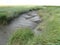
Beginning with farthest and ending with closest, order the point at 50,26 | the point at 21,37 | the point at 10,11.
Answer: the point at 10,11 → the point at 50,26 → the point at 21,37

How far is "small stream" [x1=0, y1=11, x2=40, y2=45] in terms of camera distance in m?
1.38

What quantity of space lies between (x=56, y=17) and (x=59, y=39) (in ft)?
1.07

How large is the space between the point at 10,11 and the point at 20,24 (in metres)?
0.19

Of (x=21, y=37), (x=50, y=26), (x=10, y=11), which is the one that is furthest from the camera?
(x=10, y=11)

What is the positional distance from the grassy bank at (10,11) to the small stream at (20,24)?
0.14 ft

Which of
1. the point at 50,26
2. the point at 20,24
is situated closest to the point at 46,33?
the point at 50,26

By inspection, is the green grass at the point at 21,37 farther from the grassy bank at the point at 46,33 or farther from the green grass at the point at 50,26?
the green grass at the point at 50,26

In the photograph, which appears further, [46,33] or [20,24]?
[20,24]

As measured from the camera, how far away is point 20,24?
1.47 meters

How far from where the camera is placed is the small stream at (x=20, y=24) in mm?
1375

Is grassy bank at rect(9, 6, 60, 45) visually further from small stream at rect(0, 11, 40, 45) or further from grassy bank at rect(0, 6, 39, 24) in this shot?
grassy bank at rect(0, 6, 39, 24)

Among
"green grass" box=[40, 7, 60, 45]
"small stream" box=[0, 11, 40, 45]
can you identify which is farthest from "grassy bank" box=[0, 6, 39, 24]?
"green grass" box=[40, 7, 60, 45]

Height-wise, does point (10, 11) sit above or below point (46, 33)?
above

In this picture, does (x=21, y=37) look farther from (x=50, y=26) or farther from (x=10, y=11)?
(x=10, y=11)
